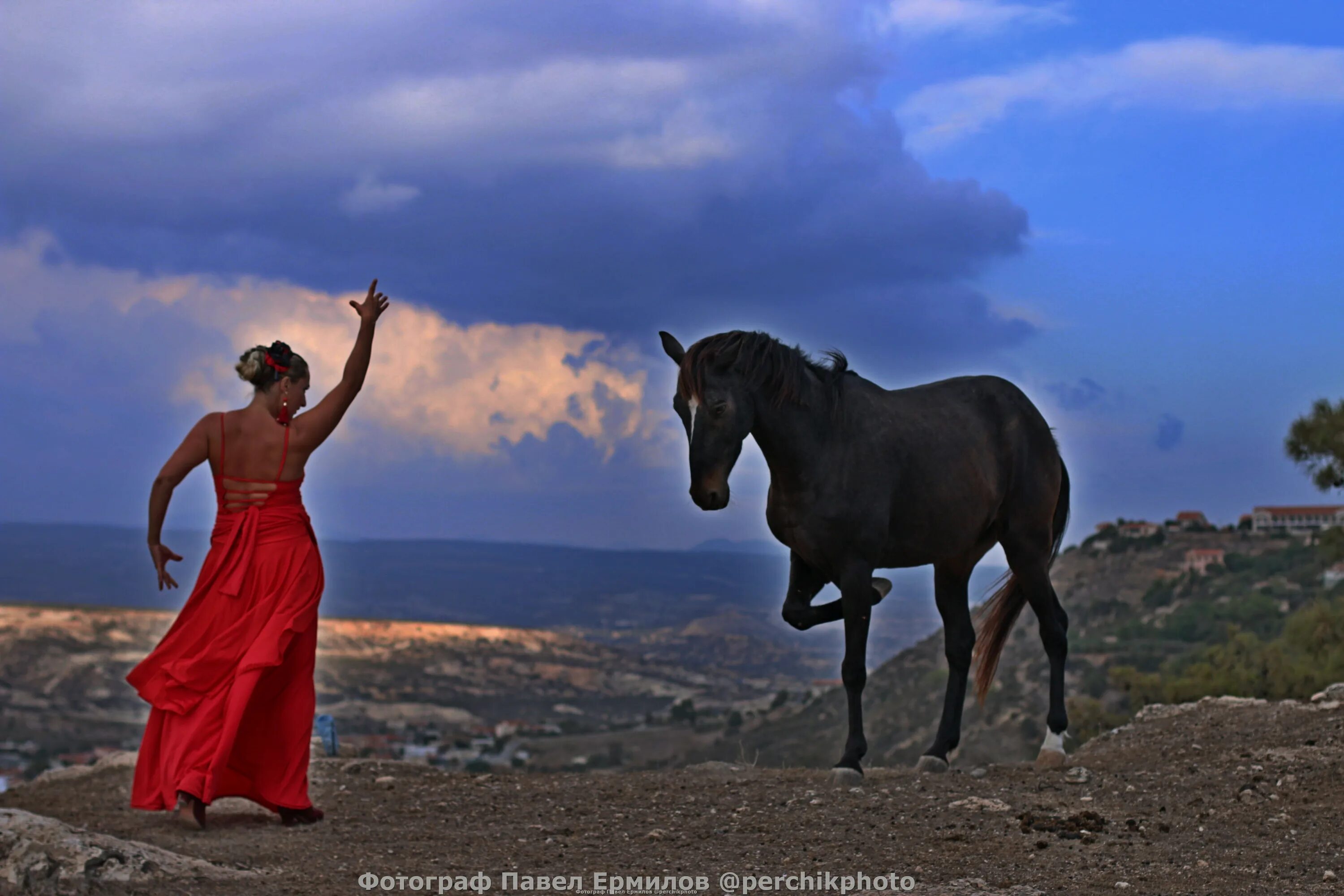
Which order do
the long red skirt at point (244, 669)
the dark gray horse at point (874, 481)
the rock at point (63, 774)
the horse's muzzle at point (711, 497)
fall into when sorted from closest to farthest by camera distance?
1. the horse's muzzle at point (711, 497)
2. the long red skirt at point (244, 669)
3. the dark gray horse at point (874, 481)
4. the rock at point (63, 774)

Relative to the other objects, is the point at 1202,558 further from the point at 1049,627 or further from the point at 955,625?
the point at 955,625

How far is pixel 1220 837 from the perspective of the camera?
6.21m

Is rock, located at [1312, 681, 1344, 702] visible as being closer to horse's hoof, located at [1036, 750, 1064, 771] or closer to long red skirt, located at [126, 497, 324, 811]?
horse's hoof, located at [1036, 750, 1064, 771]

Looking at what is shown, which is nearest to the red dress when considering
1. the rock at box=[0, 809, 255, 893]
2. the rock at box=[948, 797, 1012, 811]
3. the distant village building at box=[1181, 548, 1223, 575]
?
the rock at box=[0, 809, 255, 893]

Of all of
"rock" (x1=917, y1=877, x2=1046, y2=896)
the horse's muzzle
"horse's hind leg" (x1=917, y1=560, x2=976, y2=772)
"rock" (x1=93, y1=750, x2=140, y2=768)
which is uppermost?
the horse's muzzle

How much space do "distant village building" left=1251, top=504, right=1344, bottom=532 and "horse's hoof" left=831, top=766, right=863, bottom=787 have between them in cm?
5267

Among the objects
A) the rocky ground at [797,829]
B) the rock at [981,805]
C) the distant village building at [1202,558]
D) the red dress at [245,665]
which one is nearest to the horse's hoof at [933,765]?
the rocky ground at [797,829]

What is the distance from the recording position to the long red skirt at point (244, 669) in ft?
23.4

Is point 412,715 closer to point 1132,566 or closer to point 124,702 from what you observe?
point 124,702

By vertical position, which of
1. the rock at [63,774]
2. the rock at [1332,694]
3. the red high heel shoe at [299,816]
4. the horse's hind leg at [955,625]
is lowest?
the rock at [63,774]

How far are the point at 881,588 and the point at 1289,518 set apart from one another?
65.5 m

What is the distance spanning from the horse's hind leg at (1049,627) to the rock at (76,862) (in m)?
5.23

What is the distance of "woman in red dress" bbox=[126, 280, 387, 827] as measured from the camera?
719cm

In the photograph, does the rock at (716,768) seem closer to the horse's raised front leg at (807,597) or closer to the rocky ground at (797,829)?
the rocky ground at (797,829)
